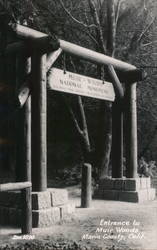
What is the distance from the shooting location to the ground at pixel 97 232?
17.4 feet

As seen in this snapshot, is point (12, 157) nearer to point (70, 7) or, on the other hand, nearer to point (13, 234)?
point (70, 7)

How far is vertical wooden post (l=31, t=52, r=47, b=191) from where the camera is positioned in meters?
6.96

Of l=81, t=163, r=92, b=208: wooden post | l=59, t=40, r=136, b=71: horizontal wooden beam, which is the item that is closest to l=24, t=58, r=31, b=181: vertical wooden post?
l=59, t=40, r=136, b=71: horizontal wooden beam

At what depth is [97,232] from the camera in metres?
6.15

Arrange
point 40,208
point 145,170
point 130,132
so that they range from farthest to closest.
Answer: point 145,170
point 130,132
point 40,208

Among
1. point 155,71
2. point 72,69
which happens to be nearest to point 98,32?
point 72,69

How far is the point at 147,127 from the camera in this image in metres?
15.5

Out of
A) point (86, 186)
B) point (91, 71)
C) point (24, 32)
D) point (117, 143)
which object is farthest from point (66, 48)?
point (91, 71)

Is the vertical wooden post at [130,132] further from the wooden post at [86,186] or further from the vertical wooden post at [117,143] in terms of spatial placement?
the wooden post at [86,186]

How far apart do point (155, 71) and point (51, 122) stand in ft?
14.2

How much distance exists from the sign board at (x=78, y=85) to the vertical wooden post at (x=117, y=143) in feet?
2.18

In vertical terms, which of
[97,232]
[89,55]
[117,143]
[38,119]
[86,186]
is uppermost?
[89,55]

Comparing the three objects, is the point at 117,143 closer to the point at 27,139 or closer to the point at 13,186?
the point at 27,139

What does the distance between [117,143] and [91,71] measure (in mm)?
3794
